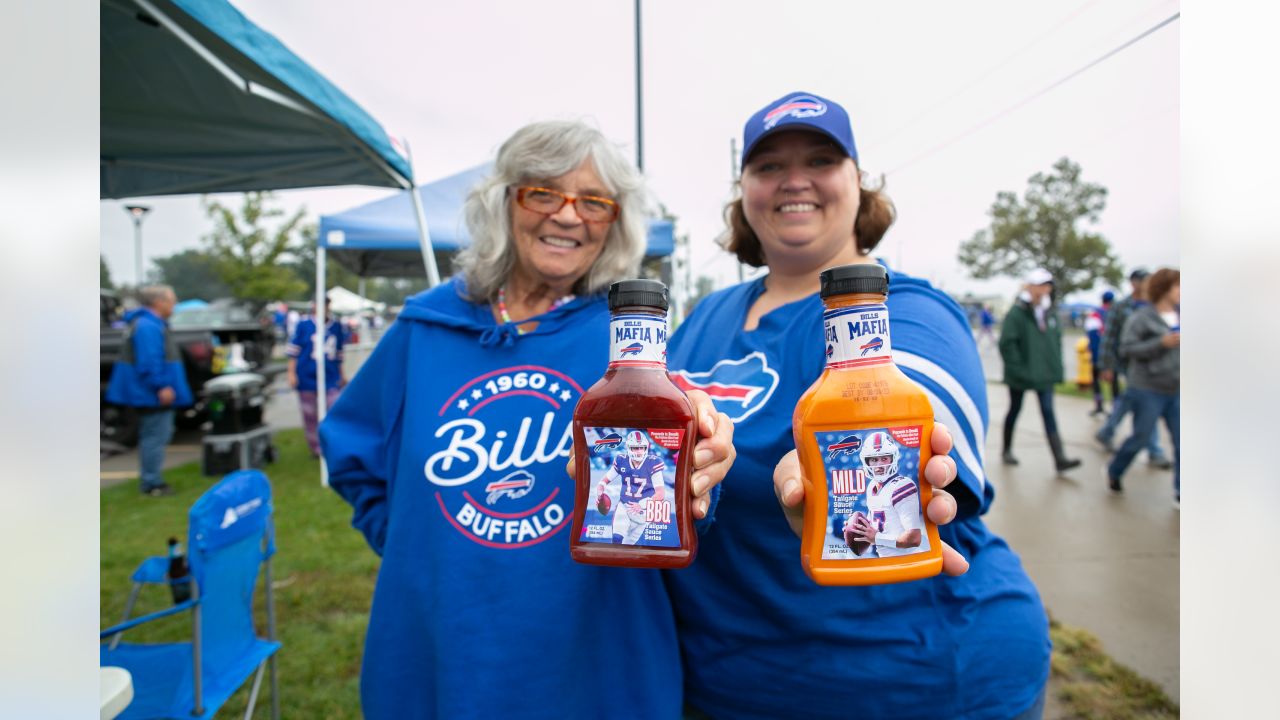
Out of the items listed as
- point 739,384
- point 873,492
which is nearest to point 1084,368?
point 739,384

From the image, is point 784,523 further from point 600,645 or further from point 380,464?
point 380,464

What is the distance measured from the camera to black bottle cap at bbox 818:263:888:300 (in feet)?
2.82

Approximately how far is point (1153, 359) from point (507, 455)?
19.5ft

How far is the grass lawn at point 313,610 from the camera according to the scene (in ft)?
9.24

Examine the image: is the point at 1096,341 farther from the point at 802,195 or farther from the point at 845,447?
the point at 845,447

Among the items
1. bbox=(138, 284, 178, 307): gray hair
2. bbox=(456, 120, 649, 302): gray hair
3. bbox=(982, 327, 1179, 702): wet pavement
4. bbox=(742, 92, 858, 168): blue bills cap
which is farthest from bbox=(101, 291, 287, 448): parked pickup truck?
bbox=(982, 327, 1179, 702): wet pavement

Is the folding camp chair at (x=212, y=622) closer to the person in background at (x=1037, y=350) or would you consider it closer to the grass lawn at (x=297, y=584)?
the grass lawn at (x=297, y=584)

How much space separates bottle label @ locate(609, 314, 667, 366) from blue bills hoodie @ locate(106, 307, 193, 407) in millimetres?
6601

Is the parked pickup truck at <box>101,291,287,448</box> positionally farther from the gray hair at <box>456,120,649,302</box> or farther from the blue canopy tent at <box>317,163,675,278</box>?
the gray hair at <box>456,120,649,302</box>

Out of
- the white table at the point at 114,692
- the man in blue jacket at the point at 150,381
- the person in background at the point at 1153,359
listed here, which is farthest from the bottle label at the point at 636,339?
the man in blue jacket at the point at 150,381

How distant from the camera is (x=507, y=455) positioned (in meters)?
1.34
